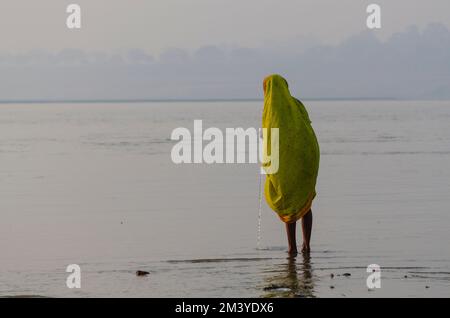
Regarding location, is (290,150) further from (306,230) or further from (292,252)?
(292,252)

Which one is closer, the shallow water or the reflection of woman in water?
the reflection of woman in water

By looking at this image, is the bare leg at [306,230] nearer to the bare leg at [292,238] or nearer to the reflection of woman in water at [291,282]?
the bare leg at [292,238]

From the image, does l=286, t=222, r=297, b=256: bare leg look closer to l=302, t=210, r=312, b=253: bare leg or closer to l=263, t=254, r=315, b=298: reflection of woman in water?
l=302, t=210, r=312, b=253: bare leg

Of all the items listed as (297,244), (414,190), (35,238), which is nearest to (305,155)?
A: (297,244)

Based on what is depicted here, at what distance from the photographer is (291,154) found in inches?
390

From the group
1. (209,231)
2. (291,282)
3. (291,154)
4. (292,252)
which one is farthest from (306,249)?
(209,231)

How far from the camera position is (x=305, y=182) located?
32.7 feet

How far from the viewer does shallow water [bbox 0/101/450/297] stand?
8.59 metres

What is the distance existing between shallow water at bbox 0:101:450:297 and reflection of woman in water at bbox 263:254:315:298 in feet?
0.06

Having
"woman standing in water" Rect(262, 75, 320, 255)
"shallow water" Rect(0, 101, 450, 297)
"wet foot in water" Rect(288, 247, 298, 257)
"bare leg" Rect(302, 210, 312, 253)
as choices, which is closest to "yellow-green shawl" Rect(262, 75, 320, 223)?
"woman standing in water" Rect(262, 75, 320, 255)

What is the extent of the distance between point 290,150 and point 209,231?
215cm

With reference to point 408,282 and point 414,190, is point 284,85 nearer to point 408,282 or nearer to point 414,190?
point 408,282
